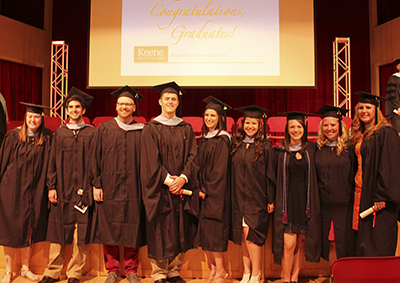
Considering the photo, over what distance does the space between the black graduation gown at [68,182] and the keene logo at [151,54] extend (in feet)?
10.1

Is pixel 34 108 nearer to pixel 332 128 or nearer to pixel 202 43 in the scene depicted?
pixel 332 128

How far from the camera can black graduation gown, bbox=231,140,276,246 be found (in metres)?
3.02

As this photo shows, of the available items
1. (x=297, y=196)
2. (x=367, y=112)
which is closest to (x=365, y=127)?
(x=367, y=112)

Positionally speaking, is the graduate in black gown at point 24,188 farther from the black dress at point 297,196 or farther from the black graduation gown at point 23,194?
the black dress at point 297,196

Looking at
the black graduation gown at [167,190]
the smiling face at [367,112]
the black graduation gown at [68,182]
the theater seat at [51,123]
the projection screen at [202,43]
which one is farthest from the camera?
the theater seat at [51,123]

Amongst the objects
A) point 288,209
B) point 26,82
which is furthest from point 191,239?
point 26,82

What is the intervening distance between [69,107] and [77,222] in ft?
4.01

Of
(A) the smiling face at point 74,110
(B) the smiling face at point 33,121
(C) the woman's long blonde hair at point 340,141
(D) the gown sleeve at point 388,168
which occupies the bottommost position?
(D) the gown sleeve at point 388,168

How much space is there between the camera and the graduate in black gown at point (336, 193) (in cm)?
294

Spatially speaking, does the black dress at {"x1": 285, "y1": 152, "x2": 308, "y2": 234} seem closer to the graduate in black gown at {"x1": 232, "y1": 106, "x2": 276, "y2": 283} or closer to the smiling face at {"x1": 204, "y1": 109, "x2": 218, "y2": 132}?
the graduate in black gown at {"x1": 232, "y1": 106, "x2": 276, "y2": 283}

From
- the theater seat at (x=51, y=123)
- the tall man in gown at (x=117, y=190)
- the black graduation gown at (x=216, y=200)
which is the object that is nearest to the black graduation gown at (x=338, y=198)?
the black graduation gown at (x=216, y=200)

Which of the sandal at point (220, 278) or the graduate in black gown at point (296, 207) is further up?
the graduate in black gown at point (296, 207)

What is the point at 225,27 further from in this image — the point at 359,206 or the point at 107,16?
the point at 359,206

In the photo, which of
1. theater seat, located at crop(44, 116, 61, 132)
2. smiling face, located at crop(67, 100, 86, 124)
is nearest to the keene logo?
theater seat, located at crop(44, 116, 61, 132)
